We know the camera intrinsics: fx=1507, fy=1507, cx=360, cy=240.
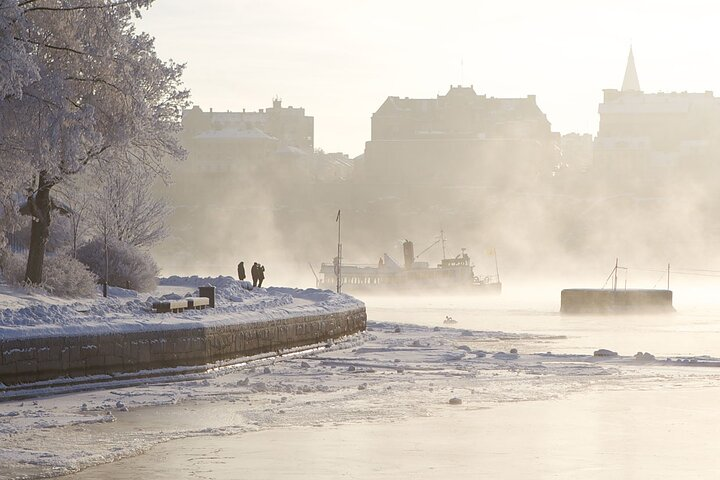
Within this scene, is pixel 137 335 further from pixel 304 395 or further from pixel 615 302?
pixel 615 302

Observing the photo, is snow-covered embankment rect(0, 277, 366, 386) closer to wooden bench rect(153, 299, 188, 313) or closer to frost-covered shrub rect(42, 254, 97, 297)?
wooden bench rect(153, 299, 188, 313)

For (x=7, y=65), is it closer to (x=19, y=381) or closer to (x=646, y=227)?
(x=19, y=381)

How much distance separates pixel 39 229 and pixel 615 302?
37.5 metres

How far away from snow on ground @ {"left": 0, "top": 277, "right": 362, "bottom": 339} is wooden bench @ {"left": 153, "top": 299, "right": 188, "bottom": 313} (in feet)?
0.55

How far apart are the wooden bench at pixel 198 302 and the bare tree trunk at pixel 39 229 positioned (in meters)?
4.39

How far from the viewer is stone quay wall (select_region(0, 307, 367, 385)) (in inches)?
822

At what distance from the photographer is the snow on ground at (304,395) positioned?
1672cm

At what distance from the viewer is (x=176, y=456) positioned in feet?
51.6

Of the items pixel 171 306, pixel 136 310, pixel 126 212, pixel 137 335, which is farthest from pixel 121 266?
pixel 126 212

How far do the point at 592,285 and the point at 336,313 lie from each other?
114 meters

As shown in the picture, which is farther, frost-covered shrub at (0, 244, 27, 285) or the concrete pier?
the concrete pier

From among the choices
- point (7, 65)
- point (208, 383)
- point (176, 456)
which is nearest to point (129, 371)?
point (208, 383)

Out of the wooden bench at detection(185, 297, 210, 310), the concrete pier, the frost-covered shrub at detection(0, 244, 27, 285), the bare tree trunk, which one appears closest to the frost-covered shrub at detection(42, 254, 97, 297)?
the bare tree trunk

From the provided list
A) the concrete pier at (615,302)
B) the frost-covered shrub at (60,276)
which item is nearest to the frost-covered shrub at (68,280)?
the frost-covered shrub at (60,276)
